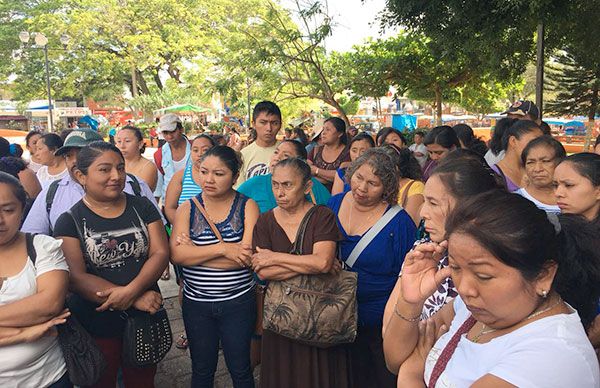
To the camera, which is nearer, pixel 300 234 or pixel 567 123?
pixel 300 234

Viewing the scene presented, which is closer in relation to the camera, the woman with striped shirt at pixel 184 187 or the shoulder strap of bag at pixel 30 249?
the shoulder strap of bag at pixel 30 249

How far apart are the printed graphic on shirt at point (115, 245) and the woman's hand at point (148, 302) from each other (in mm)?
216

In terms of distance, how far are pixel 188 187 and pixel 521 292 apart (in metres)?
3.36

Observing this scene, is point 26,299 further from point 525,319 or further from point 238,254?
point 525,319

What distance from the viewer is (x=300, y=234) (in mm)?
2557

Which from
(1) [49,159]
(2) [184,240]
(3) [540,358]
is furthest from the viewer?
(1) [49,159]

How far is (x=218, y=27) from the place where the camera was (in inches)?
1067

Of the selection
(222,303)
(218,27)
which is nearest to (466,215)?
(222,303)

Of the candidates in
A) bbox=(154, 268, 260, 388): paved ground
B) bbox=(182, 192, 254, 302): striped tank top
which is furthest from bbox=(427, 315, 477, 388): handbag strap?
bbox=(154, 268, 260, 388): paved ground

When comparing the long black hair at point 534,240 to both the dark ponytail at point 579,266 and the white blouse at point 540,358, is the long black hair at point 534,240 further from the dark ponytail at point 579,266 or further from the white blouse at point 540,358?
the white blouse at point 540,358

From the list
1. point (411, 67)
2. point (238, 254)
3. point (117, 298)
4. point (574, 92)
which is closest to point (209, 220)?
point (238, 254)

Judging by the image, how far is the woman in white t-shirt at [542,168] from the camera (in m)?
2.98

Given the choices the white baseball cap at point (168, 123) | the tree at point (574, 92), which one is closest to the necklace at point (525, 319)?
the white baseball cap at point (168, 123)

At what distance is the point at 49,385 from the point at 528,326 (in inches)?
85.4
